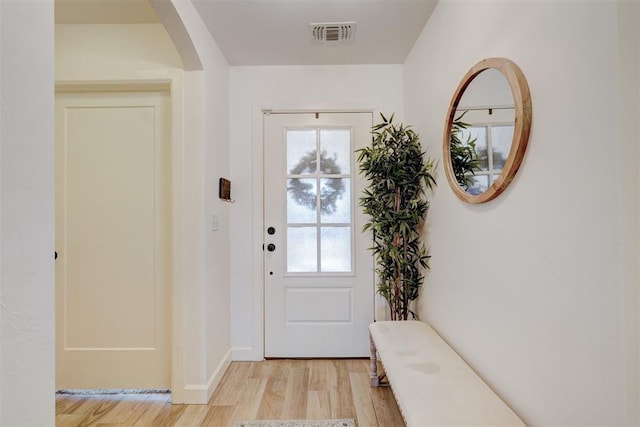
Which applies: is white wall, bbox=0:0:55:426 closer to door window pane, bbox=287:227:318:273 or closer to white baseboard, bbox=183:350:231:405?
white baseboard, bbox=183:350:231:405

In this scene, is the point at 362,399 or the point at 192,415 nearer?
the point at 192,415

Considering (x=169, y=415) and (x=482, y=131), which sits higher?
(x=482, y=131)

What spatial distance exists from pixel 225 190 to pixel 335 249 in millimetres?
986

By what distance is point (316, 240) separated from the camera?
253 centimetres

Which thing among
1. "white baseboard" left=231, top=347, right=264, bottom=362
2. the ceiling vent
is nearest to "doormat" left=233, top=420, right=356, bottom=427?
"white baseboard" left=231, top=347, right=264, bottom=362

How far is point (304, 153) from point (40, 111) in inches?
74.6

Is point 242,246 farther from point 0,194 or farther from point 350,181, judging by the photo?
point 0,194

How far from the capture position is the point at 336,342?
8.23ft

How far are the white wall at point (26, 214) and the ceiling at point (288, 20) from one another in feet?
4.45

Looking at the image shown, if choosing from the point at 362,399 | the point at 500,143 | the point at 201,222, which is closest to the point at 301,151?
the point at 201,222

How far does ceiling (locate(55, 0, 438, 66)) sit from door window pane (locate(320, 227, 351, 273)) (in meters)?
1.38

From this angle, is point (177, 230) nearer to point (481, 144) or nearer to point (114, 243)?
point (114, 243)

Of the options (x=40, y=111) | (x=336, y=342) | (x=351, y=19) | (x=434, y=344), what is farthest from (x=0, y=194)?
(x=336, y=342)

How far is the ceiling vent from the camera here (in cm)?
200
